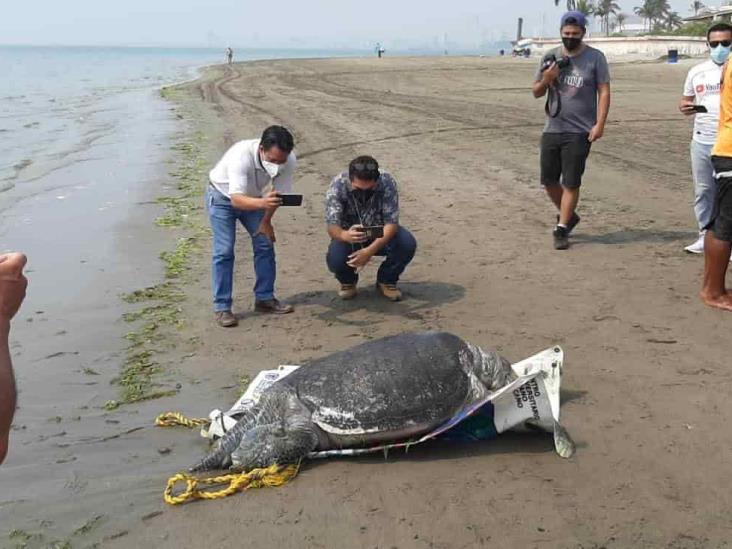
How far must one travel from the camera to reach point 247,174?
224 inches

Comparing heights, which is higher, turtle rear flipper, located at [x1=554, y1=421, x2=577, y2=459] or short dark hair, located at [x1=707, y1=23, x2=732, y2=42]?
short dark hair, located at [x1=707, y1=23, x2=732, y2=42]

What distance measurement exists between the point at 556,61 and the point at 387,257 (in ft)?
8.61

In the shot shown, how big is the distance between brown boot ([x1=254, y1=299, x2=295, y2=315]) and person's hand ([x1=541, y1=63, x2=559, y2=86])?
3246 millimetres

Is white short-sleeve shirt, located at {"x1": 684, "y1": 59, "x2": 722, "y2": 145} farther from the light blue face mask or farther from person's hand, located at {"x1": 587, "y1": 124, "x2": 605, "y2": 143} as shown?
person's hand, located at {"x1": 587, "y1": 124, "x2": 605, "y2": 143}

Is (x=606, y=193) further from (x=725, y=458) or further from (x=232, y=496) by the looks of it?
(x=232, y=496)

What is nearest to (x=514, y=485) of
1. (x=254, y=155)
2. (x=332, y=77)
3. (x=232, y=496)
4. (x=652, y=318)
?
(x=232, y=496)

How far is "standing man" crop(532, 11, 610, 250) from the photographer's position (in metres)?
7.15

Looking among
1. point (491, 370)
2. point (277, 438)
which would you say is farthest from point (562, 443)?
point (277, 438)

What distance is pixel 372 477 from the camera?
12.0ft

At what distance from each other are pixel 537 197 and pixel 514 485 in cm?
645

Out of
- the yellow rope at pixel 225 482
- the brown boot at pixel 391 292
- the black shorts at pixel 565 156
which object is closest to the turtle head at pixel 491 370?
the yellow rope at pixel 225 482

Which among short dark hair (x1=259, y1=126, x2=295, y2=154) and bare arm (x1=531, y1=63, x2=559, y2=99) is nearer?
short dark hair (x1=259, y1=126, x2=295, y2=154)

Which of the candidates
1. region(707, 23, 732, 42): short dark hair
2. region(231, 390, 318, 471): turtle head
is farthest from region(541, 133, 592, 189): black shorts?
region(231, 390, 318, 471): turtle head

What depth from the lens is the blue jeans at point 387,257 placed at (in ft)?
20.2
